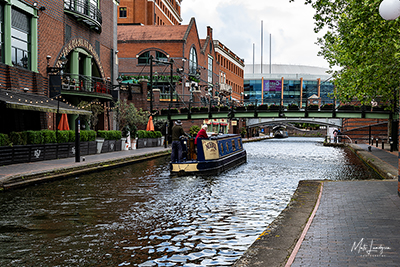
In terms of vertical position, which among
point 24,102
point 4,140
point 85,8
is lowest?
point 4,140

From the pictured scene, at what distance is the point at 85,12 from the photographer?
28562 millimetres

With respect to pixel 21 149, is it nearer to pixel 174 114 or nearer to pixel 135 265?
pixel 135 265

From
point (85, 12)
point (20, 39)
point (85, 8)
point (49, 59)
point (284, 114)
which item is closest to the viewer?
point (20, 39)

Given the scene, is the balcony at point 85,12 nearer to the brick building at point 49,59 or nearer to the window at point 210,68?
the brick building at point 49,59

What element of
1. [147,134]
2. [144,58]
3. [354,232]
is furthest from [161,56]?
[354,232]

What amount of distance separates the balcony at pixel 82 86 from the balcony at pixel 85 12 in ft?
11.9

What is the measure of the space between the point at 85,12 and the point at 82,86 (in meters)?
4.96

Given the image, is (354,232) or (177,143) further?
(177,143)

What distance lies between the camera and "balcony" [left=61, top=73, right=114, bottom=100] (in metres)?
25.4

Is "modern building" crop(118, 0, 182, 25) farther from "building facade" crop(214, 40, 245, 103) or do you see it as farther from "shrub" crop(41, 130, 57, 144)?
"shrub" crop(41, 130, 57, 144)

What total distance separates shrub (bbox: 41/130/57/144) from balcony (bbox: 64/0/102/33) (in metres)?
10.0

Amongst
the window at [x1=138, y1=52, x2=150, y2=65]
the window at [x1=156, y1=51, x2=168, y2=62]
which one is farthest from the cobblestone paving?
the window at [x1=138, y1=52, x2=150, y2=65]

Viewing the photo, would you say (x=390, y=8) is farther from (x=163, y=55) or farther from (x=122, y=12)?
(x=122, y=12)
